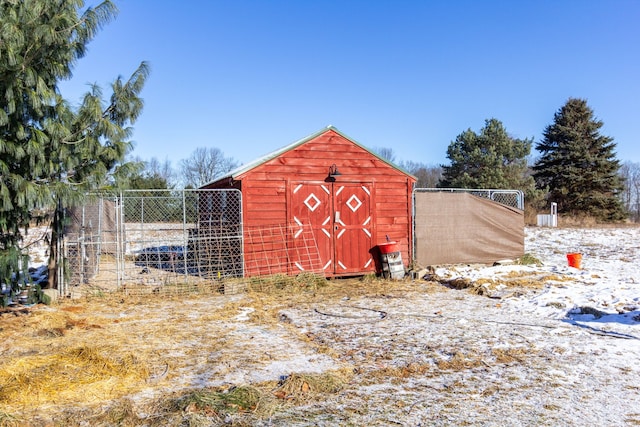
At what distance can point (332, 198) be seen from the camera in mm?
10867

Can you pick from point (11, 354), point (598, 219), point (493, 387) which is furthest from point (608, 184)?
point (11, 354)

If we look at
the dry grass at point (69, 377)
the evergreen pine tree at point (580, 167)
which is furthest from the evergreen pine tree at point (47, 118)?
the evergreen pine tree at point (580, 167)

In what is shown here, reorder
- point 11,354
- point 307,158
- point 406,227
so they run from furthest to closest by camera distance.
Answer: point 406,227 < point 307,158 < point 11,354

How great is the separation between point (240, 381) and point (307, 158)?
7.10 metres

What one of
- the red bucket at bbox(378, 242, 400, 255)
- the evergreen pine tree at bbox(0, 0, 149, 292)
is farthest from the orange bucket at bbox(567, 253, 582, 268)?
the evergreen pine tree at bbox(0, 0, 149, 292)

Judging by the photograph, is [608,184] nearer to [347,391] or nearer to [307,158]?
[307,158]

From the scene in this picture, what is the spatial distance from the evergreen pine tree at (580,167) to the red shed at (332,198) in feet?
93.9

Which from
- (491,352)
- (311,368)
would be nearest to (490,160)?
(491,352)

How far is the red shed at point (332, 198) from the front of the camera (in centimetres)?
1026

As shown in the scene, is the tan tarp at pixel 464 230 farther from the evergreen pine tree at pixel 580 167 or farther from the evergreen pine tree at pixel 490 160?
the evergreen pine tree at pixel 580 167

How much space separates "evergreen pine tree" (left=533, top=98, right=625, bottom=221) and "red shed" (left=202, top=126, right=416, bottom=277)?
28616 mm

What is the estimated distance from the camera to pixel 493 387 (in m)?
4.05

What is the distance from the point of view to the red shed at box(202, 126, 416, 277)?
33.7 feet

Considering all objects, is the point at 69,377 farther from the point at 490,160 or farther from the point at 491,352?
the point at 490,160
